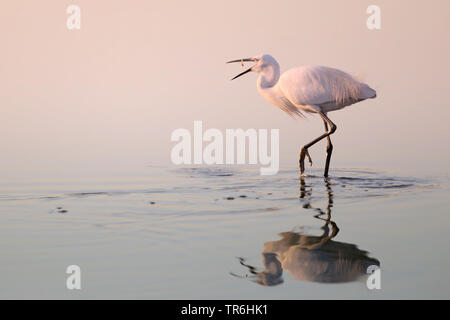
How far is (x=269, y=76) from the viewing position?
10.9 m

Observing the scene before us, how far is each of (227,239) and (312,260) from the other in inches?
41.9

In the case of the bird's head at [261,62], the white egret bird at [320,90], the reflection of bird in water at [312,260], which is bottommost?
the reflection of bird in water at [312,260]

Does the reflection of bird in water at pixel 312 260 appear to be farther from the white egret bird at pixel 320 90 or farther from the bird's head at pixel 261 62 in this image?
the bird's head at pixel 261 62

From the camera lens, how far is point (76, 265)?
4641 mm

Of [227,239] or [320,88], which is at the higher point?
[320,88]

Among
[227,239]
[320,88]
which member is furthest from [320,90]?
[227,239]

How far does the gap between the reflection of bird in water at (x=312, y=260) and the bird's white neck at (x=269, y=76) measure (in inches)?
222

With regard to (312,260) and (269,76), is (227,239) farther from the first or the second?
(269,76)

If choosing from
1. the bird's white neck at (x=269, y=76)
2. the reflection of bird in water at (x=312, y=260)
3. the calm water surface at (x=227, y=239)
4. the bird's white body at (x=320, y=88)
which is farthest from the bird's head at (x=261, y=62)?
the reflection of bird in water at (x=312, y=260)

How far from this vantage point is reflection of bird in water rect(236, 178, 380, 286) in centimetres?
429

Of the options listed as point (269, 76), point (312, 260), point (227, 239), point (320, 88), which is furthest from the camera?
point (269, 76)

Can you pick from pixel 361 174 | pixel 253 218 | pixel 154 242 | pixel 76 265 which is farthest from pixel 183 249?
pixel 361 174

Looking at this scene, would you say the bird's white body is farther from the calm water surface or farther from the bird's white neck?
the calm water surface

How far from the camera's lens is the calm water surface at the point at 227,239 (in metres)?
4.08
